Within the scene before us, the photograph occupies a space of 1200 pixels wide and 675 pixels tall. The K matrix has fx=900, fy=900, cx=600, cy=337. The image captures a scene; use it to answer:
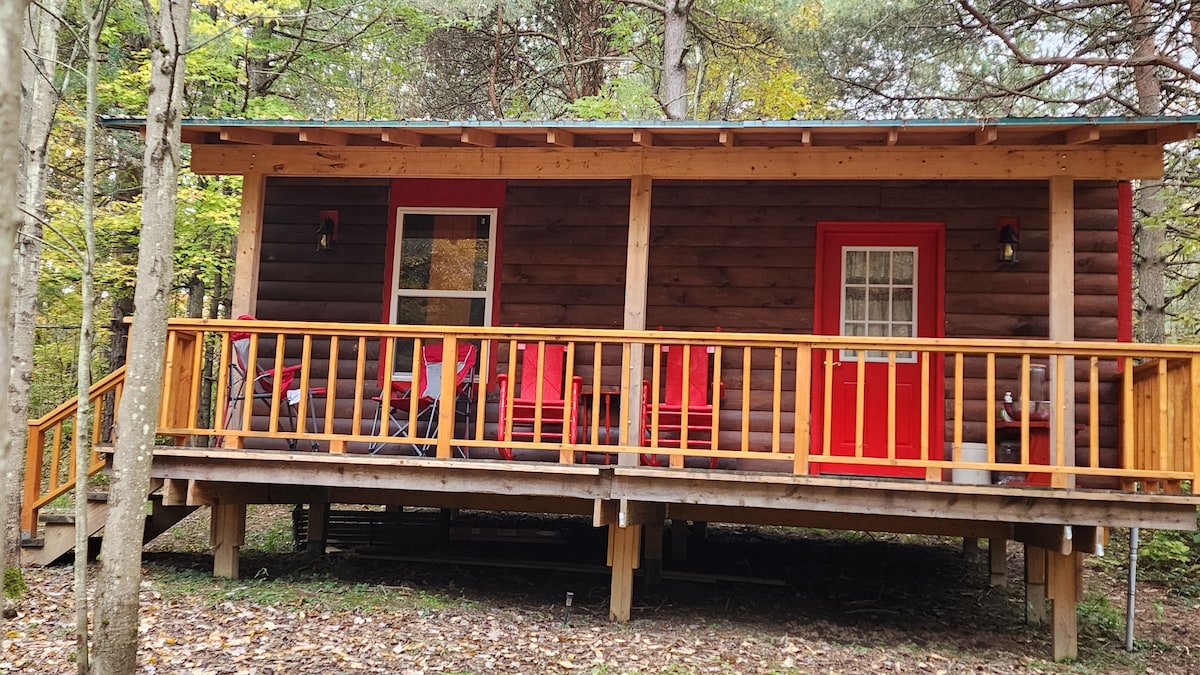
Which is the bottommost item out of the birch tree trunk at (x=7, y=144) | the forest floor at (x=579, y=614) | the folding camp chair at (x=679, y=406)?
the forest floor at (x=579, y=614)

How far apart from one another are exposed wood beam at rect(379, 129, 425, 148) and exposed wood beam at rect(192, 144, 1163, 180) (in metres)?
0.16

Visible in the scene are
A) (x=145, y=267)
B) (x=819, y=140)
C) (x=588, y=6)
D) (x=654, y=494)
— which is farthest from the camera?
(x=588, y=6)

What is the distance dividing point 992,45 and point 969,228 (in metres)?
7.65

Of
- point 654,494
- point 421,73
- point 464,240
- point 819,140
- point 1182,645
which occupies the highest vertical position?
point 421,73

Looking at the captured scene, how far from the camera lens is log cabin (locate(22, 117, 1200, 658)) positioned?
5.47 meters

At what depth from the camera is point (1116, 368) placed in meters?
6.61

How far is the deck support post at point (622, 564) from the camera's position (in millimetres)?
6023

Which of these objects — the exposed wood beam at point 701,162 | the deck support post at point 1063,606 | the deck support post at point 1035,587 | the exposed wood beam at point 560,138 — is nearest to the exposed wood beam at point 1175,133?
the exposed wood beam at point 701,162

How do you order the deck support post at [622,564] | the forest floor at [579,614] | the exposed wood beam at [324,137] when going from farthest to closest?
the exposed wood beam at [324,137], the deck support post at [622,564], the forest floor at [579,614]

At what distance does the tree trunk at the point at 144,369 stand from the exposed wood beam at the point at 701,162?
2.80 metres

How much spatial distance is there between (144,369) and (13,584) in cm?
255

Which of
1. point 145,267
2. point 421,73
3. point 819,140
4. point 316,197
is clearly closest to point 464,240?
point 316,197

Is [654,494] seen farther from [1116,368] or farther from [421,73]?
[421,73]

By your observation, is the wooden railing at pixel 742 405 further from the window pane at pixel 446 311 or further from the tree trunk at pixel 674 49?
the tree trunk at pixel 674 49
